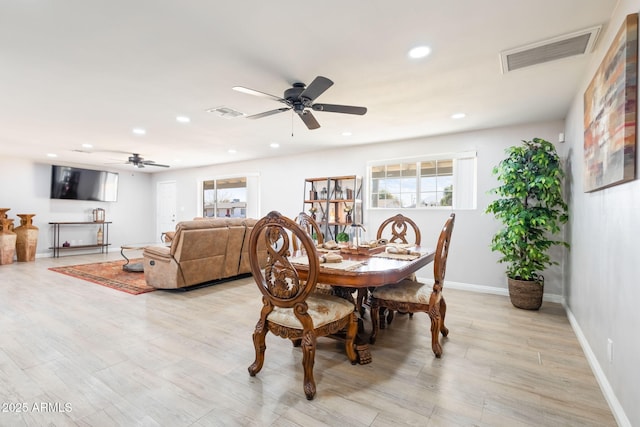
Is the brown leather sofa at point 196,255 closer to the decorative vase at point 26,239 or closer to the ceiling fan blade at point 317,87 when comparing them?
the ceiling fan blade at point 317,87

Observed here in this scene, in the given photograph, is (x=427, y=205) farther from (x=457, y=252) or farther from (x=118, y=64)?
(x=118, y=64)

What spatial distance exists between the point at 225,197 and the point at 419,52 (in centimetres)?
647

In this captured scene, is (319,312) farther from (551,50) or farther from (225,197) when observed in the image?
(225,197)

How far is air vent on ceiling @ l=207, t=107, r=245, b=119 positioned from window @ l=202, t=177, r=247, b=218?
3.65 meters

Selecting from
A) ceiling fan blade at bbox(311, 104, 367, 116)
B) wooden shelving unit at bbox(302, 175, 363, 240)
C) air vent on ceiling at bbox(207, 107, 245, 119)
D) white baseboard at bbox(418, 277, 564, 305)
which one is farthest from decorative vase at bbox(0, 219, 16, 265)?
white baseboard at bbox(418, 277, 564, 305)

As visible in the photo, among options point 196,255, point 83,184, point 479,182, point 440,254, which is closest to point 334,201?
point 479,182

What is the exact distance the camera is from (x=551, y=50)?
2244 mm

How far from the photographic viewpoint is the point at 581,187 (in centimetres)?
283

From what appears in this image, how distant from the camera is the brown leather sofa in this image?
160 inches

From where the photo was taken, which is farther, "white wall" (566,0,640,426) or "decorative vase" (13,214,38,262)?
"decorative vase" (13,214,38,262)

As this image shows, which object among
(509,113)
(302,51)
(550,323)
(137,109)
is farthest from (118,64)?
(550,323)

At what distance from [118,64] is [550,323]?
15.8ft

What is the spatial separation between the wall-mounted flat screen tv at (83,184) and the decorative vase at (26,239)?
926 millimetres

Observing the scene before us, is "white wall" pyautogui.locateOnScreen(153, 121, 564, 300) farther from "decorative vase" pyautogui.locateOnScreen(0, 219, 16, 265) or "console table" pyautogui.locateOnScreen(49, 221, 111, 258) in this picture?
"decorative vase" pyautogui.locateOnScreen(0, 219, 16, 265)
